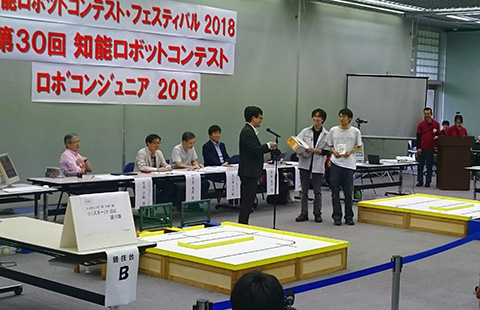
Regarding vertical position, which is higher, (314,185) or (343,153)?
(343,153)

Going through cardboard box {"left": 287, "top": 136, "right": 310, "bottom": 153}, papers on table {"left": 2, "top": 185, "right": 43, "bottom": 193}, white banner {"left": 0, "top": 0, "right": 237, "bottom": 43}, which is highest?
white banner {"left": 0, "top": 0, "right": 237, "bottom": 43}

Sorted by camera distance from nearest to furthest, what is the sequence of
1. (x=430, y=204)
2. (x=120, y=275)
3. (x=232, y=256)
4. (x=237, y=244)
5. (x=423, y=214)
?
(x=120, y=275), (x=232, y=256), (x=237, y=244), (x=423, y=214), (x=430, y=204)

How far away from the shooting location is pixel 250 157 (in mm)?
7934

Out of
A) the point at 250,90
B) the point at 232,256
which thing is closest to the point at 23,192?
the point at 232,256

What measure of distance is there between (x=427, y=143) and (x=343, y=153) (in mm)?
5394

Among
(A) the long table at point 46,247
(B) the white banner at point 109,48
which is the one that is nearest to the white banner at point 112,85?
(B) the white banner at point 109,48

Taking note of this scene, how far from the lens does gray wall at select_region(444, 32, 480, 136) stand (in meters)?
17.7

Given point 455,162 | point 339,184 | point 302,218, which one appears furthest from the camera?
point 455,162

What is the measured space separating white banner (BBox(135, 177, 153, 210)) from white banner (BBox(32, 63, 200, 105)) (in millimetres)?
2104

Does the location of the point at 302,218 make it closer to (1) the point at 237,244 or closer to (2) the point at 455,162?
(1) the point at 237,244

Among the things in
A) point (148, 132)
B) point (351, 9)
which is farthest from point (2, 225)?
point (351, 9)

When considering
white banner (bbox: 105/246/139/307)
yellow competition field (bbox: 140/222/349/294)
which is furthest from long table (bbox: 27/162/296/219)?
white banner (bbox: 105/246/139/307)

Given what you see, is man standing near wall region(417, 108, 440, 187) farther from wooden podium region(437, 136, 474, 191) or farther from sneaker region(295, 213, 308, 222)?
sneaker region(295, 213, 308, 222)

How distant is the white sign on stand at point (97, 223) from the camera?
4.21m
